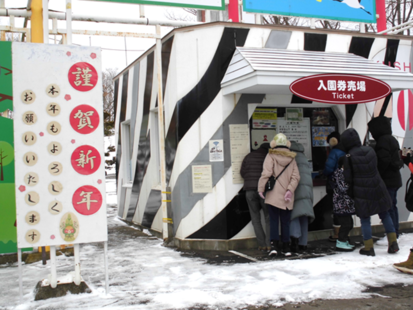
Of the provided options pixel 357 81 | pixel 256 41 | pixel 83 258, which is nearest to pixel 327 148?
pixel 357 81

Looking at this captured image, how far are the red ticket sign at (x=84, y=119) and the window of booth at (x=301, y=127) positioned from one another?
3315 mm

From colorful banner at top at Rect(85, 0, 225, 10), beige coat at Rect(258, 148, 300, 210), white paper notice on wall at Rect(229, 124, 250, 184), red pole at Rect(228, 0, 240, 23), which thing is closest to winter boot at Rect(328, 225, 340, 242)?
beige coat at Rect(258, 148, 300, 210)

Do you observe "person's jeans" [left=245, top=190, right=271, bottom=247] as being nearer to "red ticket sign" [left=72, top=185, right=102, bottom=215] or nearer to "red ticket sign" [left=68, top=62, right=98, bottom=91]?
"red ticket sign" [left=72, top=185, right=102, bottom=215]

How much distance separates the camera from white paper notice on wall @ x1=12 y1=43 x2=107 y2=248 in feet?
14.7

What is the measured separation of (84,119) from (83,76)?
1.57 ft

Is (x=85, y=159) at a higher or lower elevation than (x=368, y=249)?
higher

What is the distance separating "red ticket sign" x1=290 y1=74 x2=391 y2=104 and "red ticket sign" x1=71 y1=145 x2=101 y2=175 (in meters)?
3.03

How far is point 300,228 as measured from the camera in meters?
6.59

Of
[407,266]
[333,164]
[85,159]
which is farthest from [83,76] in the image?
[407,266]

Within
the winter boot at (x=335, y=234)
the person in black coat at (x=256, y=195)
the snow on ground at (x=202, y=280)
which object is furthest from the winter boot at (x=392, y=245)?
the person in black coat at (x=256, y=195)

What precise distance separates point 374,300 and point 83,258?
4.29 meters

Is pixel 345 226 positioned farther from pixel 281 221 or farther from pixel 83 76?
pixel 83 76

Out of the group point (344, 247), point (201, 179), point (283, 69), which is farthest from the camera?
point (201, 179)

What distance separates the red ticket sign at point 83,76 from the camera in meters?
4.65
